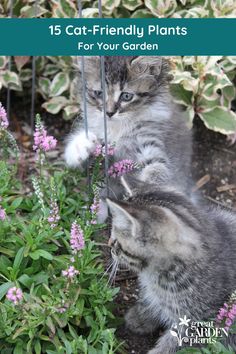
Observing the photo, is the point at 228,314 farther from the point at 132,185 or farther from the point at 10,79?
the point at 10,79

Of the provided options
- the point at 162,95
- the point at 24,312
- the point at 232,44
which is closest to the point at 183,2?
→ the point at 162,95

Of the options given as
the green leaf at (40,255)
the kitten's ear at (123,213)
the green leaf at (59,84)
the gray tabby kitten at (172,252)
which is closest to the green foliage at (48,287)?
the green leaf at (40,255)

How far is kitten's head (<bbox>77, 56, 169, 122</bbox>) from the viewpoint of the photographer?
10.3ft

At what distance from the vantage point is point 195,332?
2480 mm

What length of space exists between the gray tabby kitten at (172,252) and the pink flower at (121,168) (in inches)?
13.1

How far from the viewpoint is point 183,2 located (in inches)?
155

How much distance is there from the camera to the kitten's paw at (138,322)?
9.21ft

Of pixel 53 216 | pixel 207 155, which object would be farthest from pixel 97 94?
pixel 207 155

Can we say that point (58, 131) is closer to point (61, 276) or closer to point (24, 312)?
point (61, 276)

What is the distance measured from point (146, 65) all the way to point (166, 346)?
1.35 m

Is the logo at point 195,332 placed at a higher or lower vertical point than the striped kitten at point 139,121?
lower

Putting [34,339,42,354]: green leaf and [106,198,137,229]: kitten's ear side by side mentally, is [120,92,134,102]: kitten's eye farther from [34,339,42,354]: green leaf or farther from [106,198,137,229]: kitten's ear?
[34,339,42,354]: green leaf

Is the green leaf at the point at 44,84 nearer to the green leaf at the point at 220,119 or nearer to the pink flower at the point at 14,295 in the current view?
the green leaf at the point at 220,119

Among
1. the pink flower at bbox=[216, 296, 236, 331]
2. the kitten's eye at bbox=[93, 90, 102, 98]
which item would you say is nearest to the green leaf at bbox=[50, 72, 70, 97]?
the kitten's eye at bbox=[93, 90, 102, 98]
